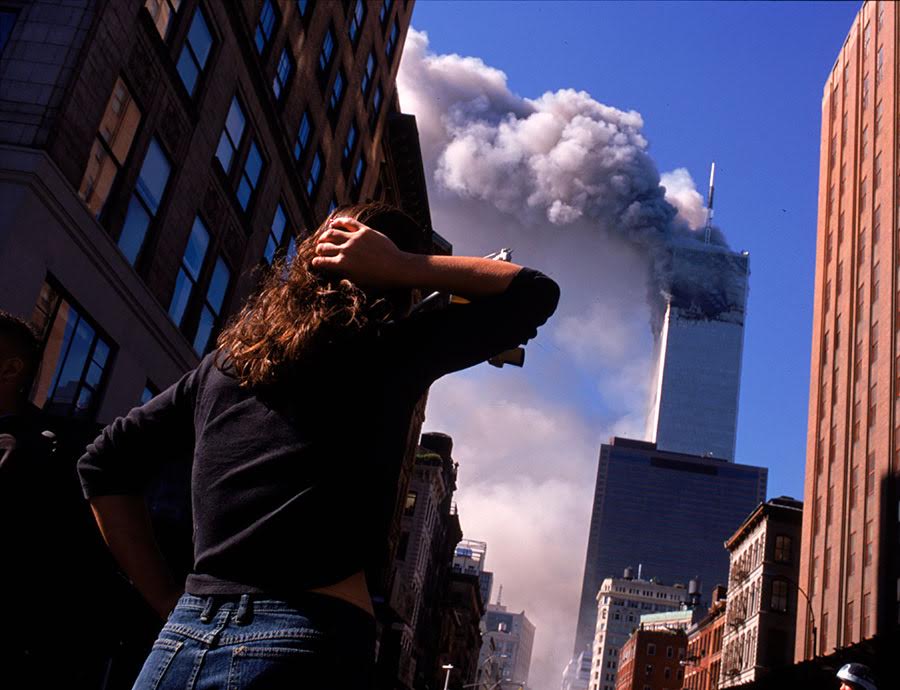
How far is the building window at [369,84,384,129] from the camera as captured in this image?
4009 cm

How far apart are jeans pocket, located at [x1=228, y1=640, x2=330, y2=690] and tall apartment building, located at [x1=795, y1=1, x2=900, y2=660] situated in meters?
44.1

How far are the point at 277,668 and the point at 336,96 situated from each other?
111 ft

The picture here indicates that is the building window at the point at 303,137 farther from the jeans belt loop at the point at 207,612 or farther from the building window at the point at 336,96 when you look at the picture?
the jeans belt loop at the point at 207,612

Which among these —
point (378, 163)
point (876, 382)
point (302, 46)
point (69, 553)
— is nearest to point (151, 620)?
point (69, 553)

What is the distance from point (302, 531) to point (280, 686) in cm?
32

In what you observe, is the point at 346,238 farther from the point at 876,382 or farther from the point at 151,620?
the point at 876,382

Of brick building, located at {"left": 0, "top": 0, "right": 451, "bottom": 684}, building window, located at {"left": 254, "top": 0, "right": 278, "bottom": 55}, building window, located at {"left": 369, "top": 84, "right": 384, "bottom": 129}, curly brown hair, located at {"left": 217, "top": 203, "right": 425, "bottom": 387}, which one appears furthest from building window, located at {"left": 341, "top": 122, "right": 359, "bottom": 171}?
curly brown hair, located at {"left": 217, "top": 203, "right": 425, "bottom": 387}

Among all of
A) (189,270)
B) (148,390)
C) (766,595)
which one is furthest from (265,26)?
(766,595)

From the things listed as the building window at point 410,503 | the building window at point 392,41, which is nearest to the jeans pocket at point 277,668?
the building window at point 392,41

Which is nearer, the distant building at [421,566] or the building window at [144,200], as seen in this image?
the building window at [144,200]

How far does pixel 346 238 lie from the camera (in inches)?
93.7

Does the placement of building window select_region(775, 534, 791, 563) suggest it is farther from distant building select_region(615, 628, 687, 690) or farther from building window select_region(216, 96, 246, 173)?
distant building select_region(615, 628, 687, 690)

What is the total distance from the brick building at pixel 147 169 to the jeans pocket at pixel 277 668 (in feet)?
24.2

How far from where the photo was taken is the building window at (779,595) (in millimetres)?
65000
